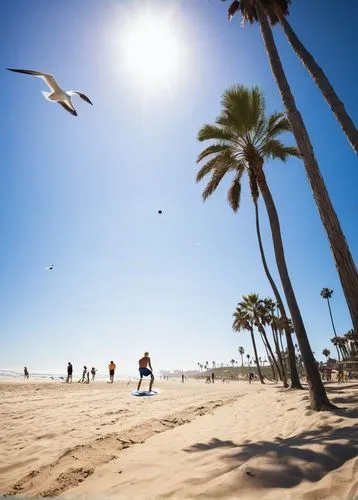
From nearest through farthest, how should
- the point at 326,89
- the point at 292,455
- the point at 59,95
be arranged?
the point at 292,455 < the point at 326,89 < the point at 59,95

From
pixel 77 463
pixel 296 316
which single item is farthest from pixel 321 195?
pixel 77 463

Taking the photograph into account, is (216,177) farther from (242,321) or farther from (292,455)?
(242,321)

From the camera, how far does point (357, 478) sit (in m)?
2.81

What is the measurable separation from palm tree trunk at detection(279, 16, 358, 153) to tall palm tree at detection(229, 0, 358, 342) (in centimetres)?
76

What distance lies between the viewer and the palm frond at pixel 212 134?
1562 centimetres

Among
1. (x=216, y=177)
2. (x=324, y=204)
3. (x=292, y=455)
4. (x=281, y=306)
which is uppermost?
(x=216, y=177)

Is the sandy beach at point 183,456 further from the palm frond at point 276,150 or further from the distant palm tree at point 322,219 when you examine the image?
the palm frond at point 276,150

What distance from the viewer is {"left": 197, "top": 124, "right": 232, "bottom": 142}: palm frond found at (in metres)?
15.6

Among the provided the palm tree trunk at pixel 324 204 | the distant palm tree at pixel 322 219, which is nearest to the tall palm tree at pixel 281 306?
the distant palm tree at pixel 322 219

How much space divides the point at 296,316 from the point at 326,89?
6118mm

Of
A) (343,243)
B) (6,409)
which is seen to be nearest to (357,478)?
(343,243)

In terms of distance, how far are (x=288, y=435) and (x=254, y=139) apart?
44.3 feet

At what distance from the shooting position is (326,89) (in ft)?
24.4

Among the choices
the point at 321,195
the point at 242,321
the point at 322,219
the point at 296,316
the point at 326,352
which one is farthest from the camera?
the point at 326,352
